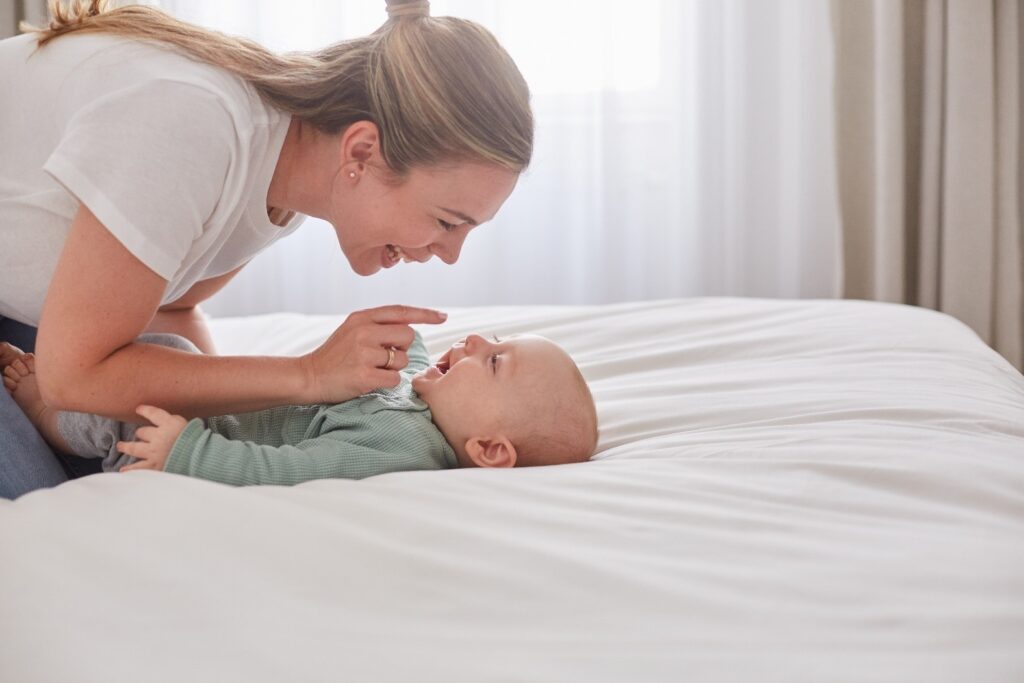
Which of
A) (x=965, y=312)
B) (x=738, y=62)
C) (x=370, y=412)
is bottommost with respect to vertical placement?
(x=965, y=312)

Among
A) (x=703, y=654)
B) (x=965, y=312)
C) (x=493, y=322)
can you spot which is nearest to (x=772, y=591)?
(x=703, y=654)

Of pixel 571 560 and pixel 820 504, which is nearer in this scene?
pixel 571 560

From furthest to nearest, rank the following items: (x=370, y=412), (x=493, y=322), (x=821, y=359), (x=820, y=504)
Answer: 1. (x=493, y=322)
2. (x=821, y=359)
3. (x=370, y=412)
4. (x=820, y=504)

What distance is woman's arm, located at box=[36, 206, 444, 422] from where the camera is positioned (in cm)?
109

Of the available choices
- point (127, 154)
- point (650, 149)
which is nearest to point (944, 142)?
point (650, 149)

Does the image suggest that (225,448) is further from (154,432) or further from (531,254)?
(531,254)

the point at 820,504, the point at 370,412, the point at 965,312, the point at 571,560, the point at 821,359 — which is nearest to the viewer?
the point at 571,560

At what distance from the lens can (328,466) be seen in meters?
1.15

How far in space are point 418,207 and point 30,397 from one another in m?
0.55

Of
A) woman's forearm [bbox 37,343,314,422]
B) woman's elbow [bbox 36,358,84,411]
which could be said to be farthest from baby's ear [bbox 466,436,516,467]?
woman's elbow [bbox 36,358,84,411]

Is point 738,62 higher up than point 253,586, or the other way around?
point 738,62

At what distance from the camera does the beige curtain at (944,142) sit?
2.75 m

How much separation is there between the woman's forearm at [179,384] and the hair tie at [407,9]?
460mm

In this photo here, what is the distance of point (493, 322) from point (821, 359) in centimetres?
63
